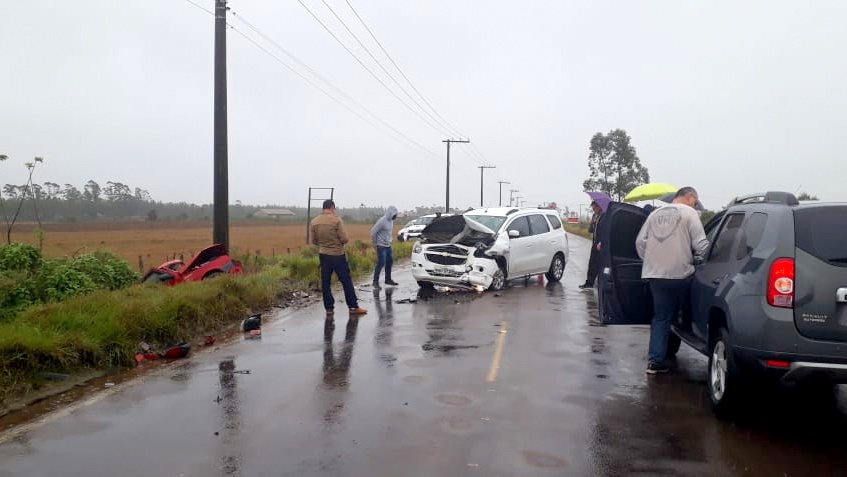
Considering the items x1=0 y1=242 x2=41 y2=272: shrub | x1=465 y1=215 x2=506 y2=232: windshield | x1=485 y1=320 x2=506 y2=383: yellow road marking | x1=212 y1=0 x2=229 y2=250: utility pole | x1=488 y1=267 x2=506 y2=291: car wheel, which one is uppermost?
x1=212 y1=0 x2=229 y2=250: utility pole

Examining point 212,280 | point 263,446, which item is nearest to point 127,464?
point 263,446

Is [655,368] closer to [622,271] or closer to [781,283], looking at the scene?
[622,271]

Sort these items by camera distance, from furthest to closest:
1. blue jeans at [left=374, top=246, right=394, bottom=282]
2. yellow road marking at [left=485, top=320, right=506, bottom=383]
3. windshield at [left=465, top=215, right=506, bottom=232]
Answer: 1. blue jeans at [left=374, top=246, right=394, bottom=282]
2. windshield at [left=465, top=215, right=506, bottom=232]
3. yellow road marking at [left=485, top=320, right=506, bottom=383]

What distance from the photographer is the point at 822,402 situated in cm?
623

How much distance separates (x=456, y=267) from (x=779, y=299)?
947 cm

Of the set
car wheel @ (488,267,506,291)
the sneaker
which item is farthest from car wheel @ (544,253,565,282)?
the sneaker

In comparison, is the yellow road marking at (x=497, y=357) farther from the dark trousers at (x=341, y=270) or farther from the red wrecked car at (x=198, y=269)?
the red wrecked car at (x=198, y=269)

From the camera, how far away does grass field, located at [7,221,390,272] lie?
19970mm

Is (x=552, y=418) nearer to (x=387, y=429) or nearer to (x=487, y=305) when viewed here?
(x=387, y=429)

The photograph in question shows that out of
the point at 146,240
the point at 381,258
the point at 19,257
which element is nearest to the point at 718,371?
the point at 19,257

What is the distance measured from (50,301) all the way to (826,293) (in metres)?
9.21

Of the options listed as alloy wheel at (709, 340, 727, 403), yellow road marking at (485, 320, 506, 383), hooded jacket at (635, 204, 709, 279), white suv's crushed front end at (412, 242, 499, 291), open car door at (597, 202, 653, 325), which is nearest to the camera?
alloy wheel at (709, 340, 727, 403)

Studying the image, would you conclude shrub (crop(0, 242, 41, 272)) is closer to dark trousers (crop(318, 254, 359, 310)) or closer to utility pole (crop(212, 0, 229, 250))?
utility pole (crop(212, 0, 229, 250))

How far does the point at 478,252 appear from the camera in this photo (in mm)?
14273
